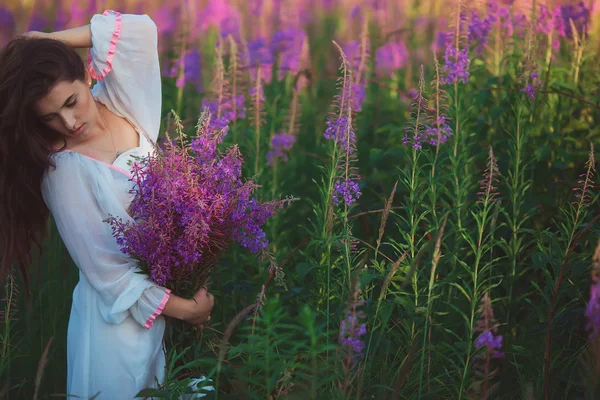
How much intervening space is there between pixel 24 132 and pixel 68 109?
17 cm

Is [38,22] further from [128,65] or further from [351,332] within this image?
[351,332]

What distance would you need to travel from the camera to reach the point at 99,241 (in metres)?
2.48

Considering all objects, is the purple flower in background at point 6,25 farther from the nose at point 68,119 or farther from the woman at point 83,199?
the nose at point 68,119

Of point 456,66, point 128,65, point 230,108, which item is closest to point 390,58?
point 230,108

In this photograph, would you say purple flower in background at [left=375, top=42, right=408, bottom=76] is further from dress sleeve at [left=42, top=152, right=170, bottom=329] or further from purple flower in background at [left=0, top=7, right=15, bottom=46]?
dress sleeve at [left=42, top=152, right=170, bottom=329]

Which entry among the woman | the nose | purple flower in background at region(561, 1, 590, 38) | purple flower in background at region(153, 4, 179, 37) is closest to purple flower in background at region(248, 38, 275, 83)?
purple flower in background at region(153, 4, 179, 37)

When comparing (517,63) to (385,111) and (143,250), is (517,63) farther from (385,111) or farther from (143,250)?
(143,250)

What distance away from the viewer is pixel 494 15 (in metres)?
3.82

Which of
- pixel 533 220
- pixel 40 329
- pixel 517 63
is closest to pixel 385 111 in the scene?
pixel 517 63

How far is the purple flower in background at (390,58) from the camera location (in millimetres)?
6008

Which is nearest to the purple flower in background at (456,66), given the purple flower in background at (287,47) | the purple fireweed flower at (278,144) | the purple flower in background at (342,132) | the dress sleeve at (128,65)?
the purple flower in background at (342,132)

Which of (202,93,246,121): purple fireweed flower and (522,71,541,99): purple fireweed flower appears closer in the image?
(522,71,541,99): purple fireweed flower

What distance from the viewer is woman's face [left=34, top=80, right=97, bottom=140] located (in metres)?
2.48

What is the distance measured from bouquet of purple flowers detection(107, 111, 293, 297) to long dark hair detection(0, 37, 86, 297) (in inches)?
15.3
